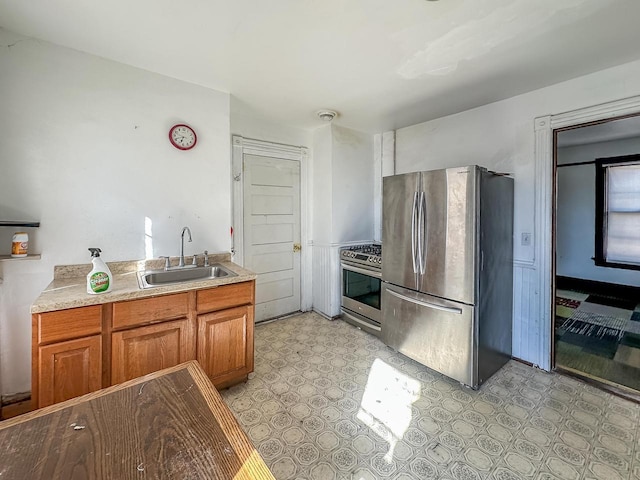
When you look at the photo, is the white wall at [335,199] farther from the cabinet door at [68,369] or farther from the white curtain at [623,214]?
the white curtain at [623,214]

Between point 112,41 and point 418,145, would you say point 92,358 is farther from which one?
point 418,145

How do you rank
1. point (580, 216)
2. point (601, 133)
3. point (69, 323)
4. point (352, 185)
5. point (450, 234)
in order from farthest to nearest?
point (580, 216) → point (601, 133) → point (352, 185) → point (450, 234) → point (69, 323)

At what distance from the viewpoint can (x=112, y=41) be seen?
193cm

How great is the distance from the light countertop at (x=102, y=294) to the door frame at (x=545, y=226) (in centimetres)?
250

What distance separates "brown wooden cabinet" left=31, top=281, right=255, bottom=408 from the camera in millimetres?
1553

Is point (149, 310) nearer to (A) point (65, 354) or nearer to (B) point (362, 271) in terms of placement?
(A) point (65, 354)

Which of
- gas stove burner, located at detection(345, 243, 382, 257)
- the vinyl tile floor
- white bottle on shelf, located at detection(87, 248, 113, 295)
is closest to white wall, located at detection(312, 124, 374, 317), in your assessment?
gas stove burner, located at detection(345, 243, 382, 257)

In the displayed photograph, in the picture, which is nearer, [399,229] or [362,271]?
[399,229]

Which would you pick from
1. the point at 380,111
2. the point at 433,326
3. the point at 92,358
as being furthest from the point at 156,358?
the point at 380,111

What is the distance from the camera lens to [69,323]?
159 cm

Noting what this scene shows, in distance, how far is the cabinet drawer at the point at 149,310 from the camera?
5.67 ft

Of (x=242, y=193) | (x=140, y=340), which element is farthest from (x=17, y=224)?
(x=242, y=193)

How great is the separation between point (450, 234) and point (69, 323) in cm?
257

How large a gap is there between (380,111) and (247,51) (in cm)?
158
